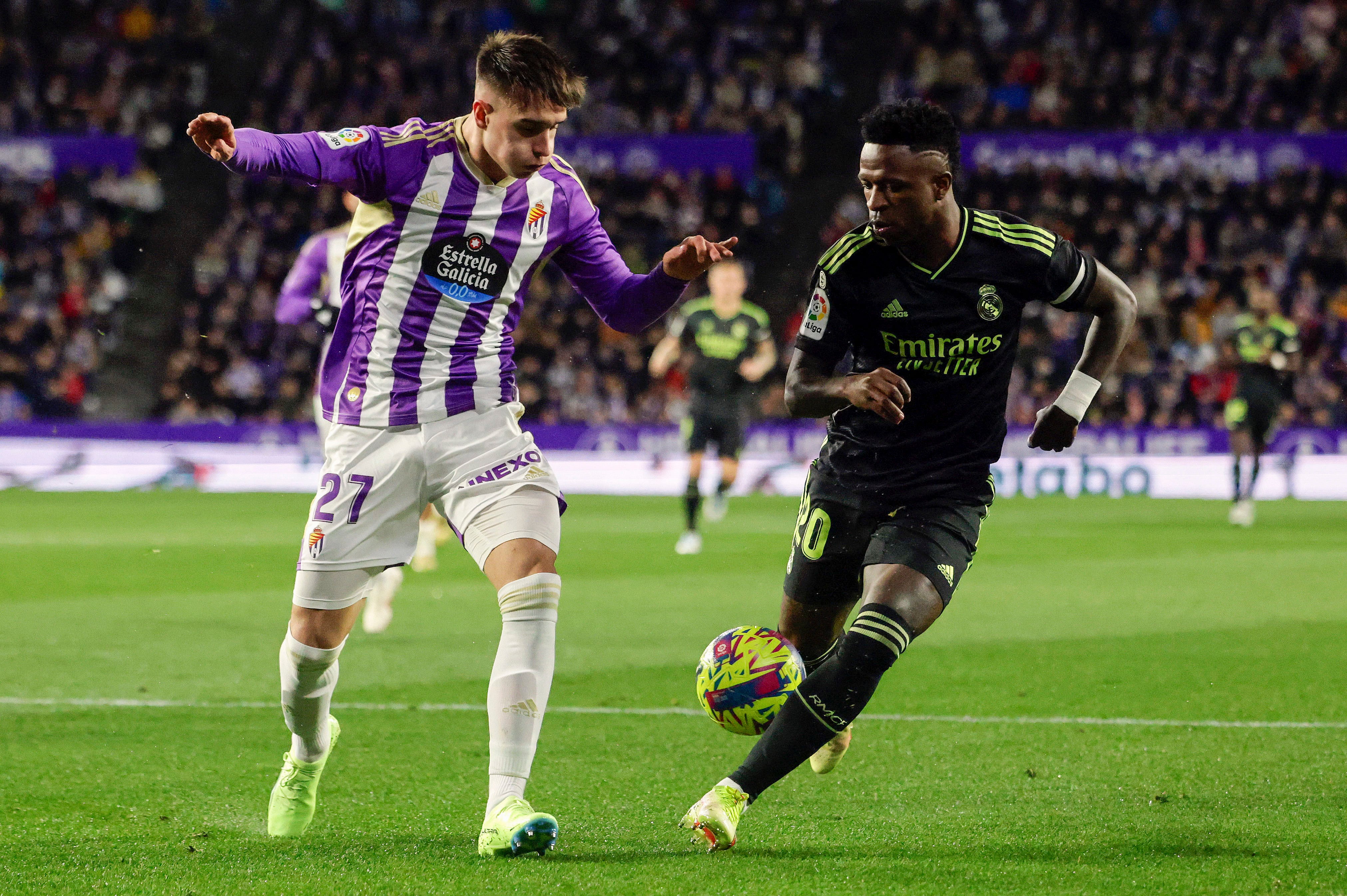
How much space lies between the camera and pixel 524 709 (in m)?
4.41

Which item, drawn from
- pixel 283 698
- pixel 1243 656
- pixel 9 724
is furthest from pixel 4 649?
pixel 1243 656

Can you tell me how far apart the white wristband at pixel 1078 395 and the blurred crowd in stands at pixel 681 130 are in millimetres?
16772

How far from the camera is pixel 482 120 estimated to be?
181 inches

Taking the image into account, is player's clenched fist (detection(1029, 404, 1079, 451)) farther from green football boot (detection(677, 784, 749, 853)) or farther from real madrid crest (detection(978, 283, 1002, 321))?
green football boot (detection(677, 784, 749, 853))

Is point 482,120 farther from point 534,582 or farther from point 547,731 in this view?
point 547,731

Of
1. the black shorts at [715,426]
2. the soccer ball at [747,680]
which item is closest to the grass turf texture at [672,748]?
the soccer ball at [747,680]

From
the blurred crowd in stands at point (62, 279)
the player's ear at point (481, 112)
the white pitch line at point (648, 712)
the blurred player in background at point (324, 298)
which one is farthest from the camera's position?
the blurred crowd in stands at point (62, 279)

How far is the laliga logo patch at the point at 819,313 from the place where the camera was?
15.5 feet

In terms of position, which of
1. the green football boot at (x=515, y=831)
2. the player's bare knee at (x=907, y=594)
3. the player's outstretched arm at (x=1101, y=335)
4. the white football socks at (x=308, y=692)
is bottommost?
the green football boot at (x=515, y=831)

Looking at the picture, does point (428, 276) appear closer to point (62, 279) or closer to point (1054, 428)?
point (1054, 428)

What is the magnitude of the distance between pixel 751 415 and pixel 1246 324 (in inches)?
271

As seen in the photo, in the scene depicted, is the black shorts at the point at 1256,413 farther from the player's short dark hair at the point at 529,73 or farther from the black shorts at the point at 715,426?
the player's short dark hair at the point at 529,73

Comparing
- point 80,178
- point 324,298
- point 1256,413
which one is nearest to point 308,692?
point 324,298

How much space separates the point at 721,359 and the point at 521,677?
10.7 meters
